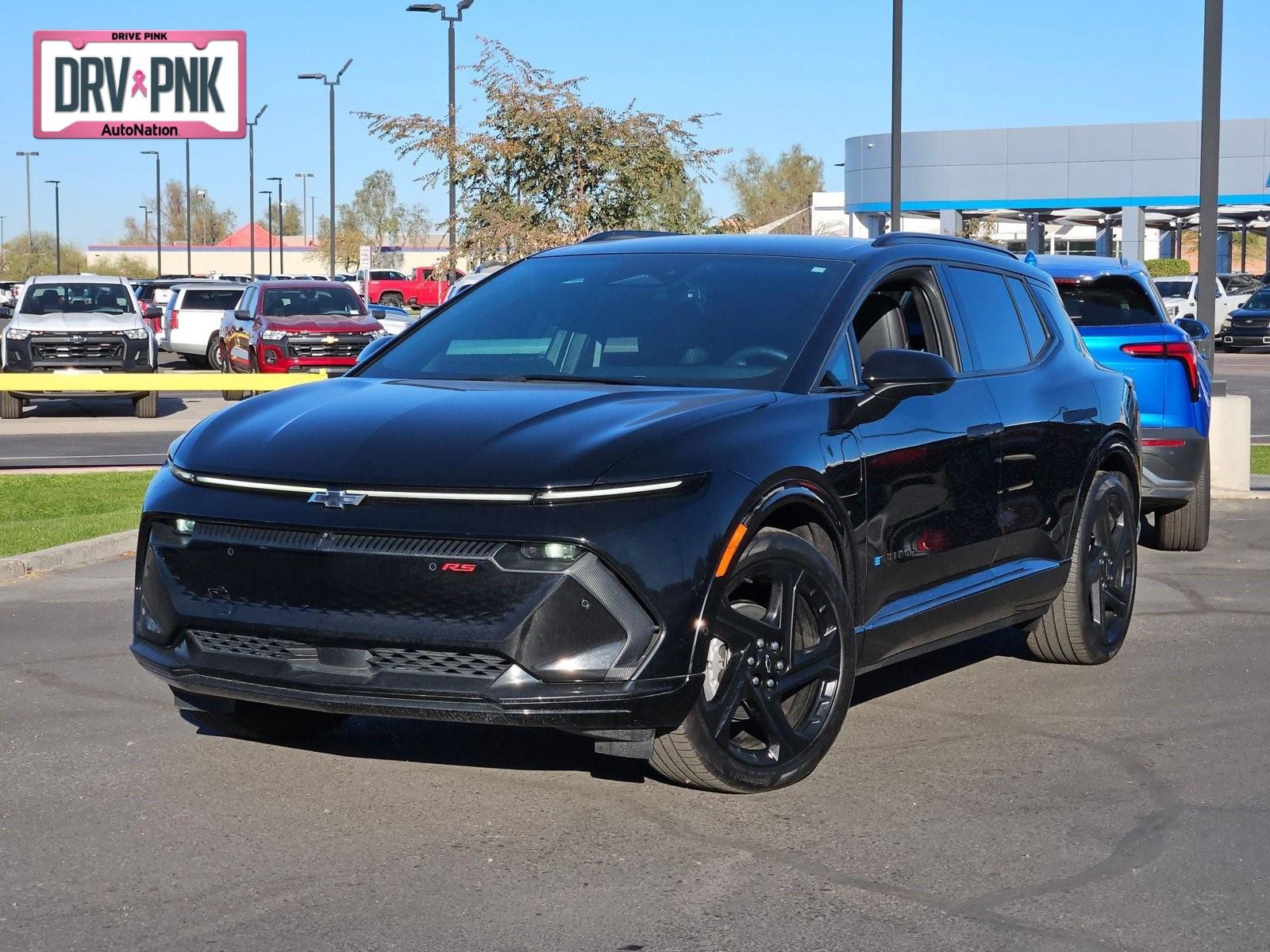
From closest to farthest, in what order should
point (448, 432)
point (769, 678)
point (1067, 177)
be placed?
1. point (448, 432)
2. point (769, 678)
3. point (1067, 177)

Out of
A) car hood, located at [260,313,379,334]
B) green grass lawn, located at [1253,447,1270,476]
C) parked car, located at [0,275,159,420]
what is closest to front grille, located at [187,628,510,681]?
green grass lawn, located at [1253,447,1270,476]

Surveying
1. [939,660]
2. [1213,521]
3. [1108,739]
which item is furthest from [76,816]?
[1213,521]

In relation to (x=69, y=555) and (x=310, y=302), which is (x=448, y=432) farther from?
(x=310, y=302)

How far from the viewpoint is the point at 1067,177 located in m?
58.2

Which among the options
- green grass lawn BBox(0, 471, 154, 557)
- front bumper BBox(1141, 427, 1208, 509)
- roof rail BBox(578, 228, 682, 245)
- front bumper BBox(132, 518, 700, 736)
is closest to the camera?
front bumper BBox(132, 518, 700, 736)

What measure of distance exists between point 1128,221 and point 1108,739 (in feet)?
178

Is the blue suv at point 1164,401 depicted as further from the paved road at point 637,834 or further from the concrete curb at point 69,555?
the concrete curb at point 69,555

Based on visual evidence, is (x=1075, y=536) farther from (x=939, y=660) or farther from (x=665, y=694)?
(x=665, y=694)

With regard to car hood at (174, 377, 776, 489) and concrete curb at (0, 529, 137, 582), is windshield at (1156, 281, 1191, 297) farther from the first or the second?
car hood at (174, 377, 776, 489)

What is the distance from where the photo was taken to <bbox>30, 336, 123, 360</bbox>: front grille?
80.7 ft

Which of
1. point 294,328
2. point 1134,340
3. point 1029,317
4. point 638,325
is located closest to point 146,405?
point 294,328

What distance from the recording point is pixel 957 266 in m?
7.05

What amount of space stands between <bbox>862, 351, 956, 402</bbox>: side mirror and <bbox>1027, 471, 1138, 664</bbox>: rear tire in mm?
1789

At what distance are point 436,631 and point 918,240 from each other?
2.92 meters
